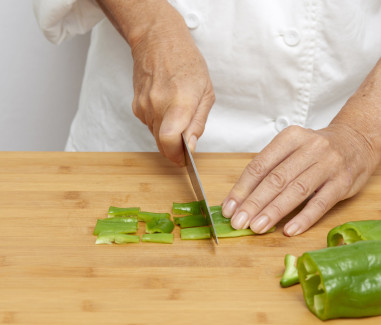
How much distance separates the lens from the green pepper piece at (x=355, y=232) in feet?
4.08

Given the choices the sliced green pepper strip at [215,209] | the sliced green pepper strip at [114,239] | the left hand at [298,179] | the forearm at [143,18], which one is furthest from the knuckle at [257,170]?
the forearm at [143,18]

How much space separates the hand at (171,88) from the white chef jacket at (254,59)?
0.19 metres

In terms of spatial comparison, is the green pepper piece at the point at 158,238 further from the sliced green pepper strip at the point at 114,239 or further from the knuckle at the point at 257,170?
the knuckle at the point at 257,170

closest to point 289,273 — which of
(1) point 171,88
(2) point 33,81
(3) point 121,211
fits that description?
(3) point 121,211

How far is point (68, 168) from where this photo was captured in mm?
1645

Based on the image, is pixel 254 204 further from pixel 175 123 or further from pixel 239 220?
pixel 175 123

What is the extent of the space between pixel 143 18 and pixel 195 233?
64cm

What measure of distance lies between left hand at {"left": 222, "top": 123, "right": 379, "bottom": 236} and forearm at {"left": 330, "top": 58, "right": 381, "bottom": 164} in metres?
0.03

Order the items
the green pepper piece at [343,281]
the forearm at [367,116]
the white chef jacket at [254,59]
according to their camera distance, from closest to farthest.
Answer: the green pepper piece at [343,281]
the forearm at [367,116]
the white chef jacket at [254,59]

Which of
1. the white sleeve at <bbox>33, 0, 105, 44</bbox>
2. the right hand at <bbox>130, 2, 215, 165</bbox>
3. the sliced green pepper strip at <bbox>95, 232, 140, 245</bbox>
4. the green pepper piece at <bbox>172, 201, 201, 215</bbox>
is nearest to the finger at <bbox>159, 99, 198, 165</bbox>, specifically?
the right hand at <bbox>130, 2, 215, 165</bbox>

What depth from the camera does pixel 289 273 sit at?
1.16 meters

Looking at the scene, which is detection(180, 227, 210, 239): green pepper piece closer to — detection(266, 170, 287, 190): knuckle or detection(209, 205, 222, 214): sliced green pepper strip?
detection(209, 205, 222, 214): sliced green pepper strip

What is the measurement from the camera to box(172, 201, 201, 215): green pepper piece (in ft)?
4.71

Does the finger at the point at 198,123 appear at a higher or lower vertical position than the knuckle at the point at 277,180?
higher
